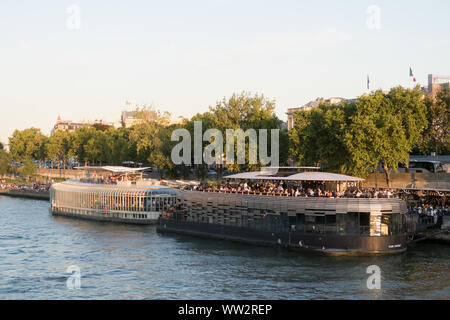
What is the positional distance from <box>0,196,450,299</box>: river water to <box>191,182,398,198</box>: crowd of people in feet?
15.8

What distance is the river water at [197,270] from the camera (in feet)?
107

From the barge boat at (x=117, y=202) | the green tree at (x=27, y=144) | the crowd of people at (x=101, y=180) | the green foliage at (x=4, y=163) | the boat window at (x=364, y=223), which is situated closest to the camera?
the boat window at (x=364, y=223)

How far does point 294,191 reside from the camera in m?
48.5

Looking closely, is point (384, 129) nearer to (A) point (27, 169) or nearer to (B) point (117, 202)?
(B) point (117, 202)

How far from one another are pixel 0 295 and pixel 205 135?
6130 cm

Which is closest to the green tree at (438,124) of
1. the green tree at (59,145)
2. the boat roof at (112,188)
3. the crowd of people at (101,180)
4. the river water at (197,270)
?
the river water at (197,270)

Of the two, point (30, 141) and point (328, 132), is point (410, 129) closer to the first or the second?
point (328, 132)

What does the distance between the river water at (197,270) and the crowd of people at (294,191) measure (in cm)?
481

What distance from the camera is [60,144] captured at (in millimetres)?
143000

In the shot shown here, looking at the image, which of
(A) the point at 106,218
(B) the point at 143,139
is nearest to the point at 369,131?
(A) the point at 106,218

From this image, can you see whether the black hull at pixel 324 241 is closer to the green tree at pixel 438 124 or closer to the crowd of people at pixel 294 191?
the crowd of people at pixel 294 191
